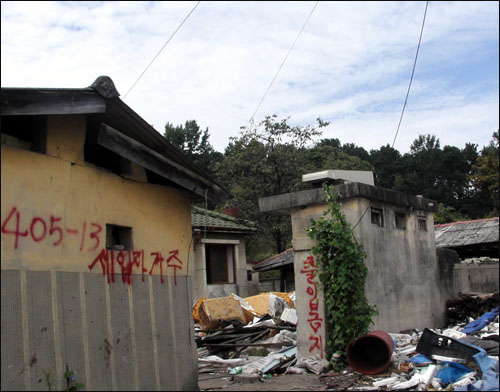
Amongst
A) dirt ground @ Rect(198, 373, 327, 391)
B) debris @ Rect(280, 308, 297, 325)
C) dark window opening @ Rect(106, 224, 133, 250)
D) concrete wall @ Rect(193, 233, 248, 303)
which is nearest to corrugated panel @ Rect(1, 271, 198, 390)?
dark window opening @ Rect(106, 224, 133, 250)

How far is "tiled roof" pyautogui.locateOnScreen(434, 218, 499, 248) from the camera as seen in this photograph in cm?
1736

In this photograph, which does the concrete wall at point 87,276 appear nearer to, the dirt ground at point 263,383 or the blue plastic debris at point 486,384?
the dirt ground at point 263,383

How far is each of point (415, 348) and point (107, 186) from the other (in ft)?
22.7

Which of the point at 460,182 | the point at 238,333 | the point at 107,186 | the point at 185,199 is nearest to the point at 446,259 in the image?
the point at 238,333

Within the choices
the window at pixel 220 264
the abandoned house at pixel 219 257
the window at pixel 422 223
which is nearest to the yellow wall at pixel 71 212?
the window at pixel 422 223

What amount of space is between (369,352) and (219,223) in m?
11.5

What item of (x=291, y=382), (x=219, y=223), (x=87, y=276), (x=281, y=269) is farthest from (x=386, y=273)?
(x=281, y=269)

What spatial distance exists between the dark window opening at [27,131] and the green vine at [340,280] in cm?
619

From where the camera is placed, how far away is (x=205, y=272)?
20.9m

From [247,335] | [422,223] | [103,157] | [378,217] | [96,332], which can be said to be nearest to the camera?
[96,332]

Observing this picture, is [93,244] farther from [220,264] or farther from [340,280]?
[220,264]

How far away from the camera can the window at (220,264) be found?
21.5 m

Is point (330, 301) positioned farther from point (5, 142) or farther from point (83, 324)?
point (5, 142)

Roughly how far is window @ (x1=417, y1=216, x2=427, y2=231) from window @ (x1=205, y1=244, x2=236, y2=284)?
30.3ft
